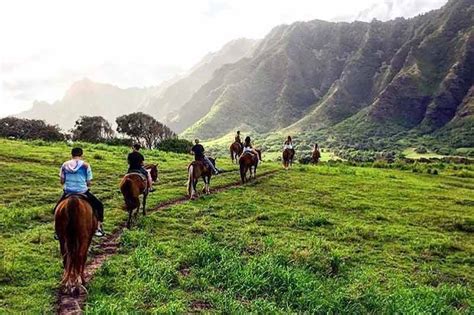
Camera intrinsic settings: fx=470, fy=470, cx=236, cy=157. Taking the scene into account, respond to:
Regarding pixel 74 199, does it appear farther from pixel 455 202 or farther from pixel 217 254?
pixel 455 202

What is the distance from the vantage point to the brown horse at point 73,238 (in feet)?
36.8

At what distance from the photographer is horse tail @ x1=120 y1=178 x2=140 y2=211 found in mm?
18562

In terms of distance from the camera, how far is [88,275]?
12.5 meters

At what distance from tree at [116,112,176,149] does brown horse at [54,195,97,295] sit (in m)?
80.8

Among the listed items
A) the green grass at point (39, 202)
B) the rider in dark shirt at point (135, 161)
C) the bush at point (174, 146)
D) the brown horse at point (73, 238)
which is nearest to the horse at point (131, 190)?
the rider in dark shirt at point (135, 161)

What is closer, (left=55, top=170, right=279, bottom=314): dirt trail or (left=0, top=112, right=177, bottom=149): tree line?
(left=55, top=170, right=279, bottom=314): dirt trail

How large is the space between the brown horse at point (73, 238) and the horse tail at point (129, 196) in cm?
664

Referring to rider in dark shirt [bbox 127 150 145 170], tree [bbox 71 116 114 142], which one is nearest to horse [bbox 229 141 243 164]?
rider in dark shirt [bbox 127 150 145 170]

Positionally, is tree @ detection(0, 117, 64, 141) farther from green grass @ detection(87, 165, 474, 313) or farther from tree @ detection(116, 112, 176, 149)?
green grass @ detection(87, 165, 474, 313)

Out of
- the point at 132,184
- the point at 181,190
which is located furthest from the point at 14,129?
the point at 132,184

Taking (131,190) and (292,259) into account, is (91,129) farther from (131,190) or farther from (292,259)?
(292,259)

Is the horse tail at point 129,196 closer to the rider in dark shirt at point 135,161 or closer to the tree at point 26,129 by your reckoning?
the rider in dark shirt at point 135,161

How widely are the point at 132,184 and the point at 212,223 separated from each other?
369cm

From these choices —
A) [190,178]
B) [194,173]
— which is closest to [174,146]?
[194,173]
